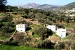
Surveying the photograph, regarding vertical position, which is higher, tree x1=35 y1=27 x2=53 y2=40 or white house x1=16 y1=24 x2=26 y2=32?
white house x1=16 y1=24 x2=26 y2=32

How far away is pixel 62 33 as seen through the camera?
129 ft

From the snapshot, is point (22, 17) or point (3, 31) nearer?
point (3, 31)

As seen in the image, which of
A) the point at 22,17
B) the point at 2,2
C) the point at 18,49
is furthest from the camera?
the point at 2,2

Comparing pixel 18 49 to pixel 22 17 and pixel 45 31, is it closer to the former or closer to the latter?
pixel 45 31

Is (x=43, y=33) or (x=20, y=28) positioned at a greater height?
(x=20, y=28)

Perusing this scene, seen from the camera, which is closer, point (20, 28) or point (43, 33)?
point (43, 33)

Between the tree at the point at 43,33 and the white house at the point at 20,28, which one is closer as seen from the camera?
the tree at the point at 43,33

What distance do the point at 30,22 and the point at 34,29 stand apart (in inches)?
230

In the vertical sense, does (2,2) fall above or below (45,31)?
above

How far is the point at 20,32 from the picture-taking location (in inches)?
1533

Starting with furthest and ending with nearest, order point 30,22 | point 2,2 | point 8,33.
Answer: point 2,2, point 30,22, point 8,33

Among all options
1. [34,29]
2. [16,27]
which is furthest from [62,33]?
[16,27]

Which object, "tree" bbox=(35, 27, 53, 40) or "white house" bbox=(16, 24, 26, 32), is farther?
"white house" bbox=(16, 24, 26, 32)

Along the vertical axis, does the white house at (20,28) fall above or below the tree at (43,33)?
above
